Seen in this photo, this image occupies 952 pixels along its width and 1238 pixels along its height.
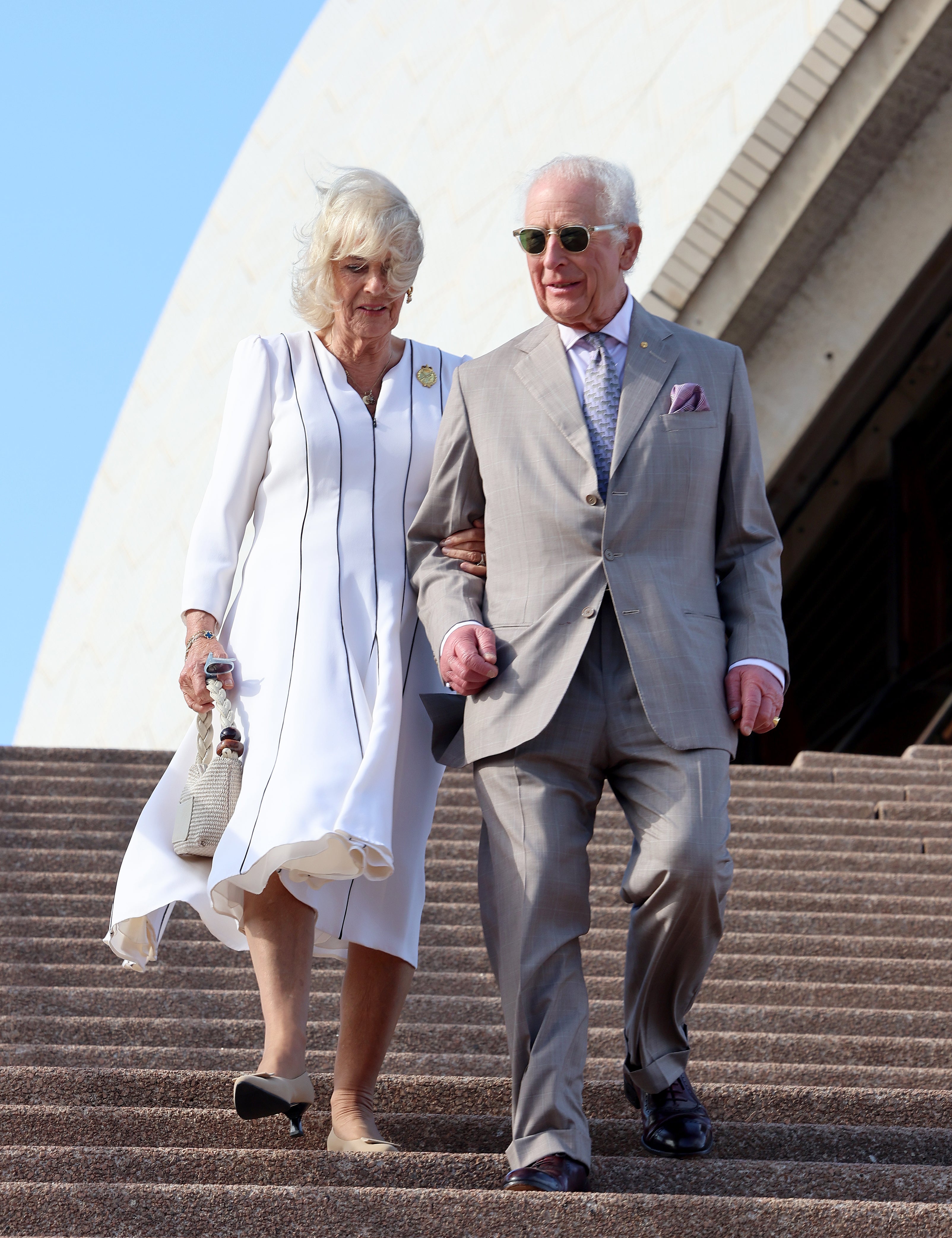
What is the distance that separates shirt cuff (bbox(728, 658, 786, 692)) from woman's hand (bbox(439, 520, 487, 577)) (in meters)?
0.17

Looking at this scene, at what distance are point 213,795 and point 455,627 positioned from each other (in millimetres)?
458

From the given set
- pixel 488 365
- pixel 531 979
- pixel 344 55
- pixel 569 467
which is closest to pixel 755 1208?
pixel 531 979

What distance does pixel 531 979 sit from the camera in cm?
218

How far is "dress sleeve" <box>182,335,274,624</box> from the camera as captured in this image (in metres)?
2.48

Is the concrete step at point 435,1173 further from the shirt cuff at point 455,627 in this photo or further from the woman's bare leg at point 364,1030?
the shirt cuff at point 455,627

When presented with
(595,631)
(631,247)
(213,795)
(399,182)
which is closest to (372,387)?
(631,247)

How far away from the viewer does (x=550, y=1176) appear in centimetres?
204

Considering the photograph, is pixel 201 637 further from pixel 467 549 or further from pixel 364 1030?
pixel 364 1030

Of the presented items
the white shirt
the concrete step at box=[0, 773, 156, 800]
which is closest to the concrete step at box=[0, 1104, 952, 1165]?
the white shirt

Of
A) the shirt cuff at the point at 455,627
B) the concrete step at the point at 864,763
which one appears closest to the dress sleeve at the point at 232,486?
the shirt cuff at the point at 455,627

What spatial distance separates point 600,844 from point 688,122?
7386mm

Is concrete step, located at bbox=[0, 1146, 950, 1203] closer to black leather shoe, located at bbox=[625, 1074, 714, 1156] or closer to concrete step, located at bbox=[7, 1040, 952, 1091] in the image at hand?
black leather shoe, located at bbox=[625, 1074, 714, 1156]

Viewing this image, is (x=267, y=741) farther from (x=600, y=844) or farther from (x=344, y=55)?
(x=344, y=55)

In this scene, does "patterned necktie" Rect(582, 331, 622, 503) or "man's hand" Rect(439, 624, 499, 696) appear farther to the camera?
"patterned necktie" Rect(582, 331, 622, 503)
